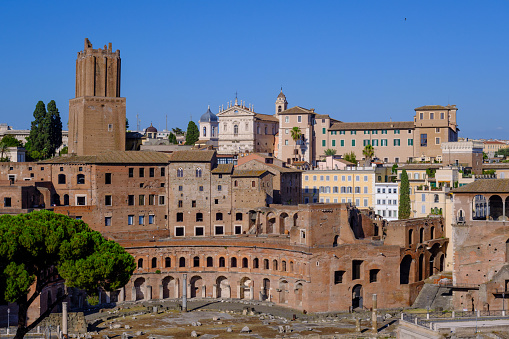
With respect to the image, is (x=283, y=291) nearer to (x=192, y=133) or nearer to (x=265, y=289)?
(x=265, y=289)

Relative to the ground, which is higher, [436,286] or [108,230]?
[108,230]

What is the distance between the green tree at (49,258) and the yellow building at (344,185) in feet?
134

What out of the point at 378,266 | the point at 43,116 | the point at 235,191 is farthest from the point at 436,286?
the point at 43,116

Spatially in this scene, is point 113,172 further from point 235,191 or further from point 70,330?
point 70,330

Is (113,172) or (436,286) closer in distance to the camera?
(436,286)

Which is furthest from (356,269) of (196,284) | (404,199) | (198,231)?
(198,231)

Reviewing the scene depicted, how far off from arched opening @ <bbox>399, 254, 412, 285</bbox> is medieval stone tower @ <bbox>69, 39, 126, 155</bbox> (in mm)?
28025

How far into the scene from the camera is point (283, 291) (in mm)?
60250

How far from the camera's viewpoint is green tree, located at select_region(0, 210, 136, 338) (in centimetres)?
3866

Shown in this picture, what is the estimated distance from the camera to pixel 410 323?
47.8 metres

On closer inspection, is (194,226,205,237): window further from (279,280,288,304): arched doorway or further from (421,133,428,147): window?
(421,133,428,147): window

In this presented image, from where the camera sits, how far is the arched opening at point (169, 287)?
6334 centimetres

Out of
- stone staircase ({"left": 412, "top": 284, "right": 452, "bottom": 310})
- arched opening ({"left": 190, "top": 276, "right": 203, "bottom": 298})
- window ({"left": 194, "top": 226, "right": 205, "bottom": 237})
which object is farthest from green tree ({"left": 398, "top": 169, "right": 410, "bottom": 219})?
arched opening ({"left": 190, "top": 276, "right": 203, "bottom": 298})

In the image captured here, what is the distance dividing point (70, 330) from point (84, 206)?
15.6m
